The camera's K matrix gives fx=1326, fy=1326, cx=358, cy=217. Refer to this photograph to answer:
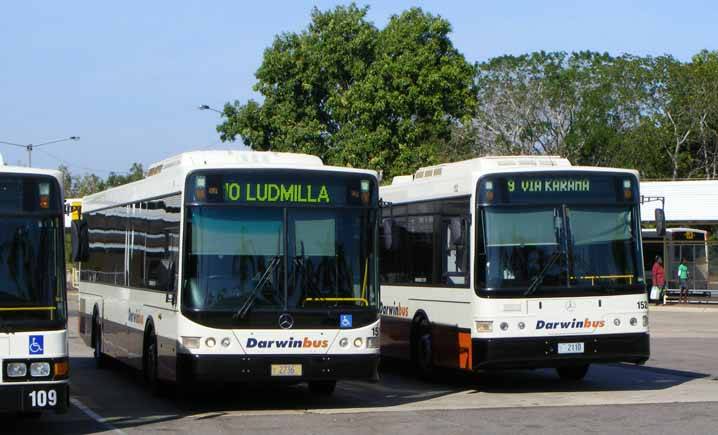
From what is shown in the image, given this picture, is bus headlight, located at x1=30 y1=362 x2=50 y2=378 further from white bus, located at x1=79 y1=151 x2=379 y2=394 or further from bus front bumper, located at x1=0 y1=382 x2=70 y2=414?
white bus, located at x1=79 y1=151 x2=379 y2=394

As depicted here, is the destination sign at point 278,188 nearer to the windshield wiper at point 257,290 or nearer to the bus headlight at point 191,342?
the windshield wiper at point 257,290

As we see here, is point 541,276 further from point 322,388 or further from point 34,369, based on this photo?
point 34,369

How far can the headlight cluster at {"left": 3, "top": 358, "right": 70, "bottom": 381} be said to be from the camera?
1176 centimetres

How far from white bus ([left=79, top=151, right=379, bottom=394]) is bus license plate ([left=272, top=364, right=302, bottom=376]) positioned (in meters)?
0.01

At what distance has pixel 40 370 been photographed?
11820 millimetres

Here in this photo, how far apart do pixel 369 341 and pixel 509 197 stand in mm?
3167

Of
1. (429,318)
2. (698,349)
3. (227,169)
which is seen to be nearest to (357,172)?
(227,169)

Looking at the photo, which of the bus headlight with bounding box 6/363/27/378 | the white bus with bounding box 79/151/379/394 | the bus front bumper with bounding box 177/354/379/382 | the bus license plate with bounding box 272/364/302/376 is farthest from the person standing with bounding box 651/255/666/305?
the bus headlight with bounding box 6/363/27/378

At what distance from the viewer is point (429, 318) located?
18.5 m

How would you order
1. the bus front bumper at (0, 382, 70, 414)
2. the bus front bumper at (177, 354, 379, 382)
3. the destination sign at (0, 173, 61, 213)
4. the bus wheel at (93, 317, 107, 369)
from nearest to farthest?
the bus front bumper at (0, 382, 70, 414) → the destination sign at (0, 173, 61, 213) → the bus front bumper at (177, 354, 379, 382) → the bus wheel at (93, 317, 107, 369)

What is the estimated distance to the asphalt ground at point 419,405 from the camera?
1359 cm

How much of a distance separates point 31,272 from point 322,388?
224 inches

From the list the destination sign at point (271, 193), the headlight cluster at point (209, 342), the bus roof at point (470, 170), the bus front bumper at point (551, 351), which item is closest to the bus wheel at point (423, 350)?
the bus front bumper at point (551, 351)

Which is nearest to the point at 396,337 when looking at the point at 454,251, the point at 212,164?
the point at 454,251
